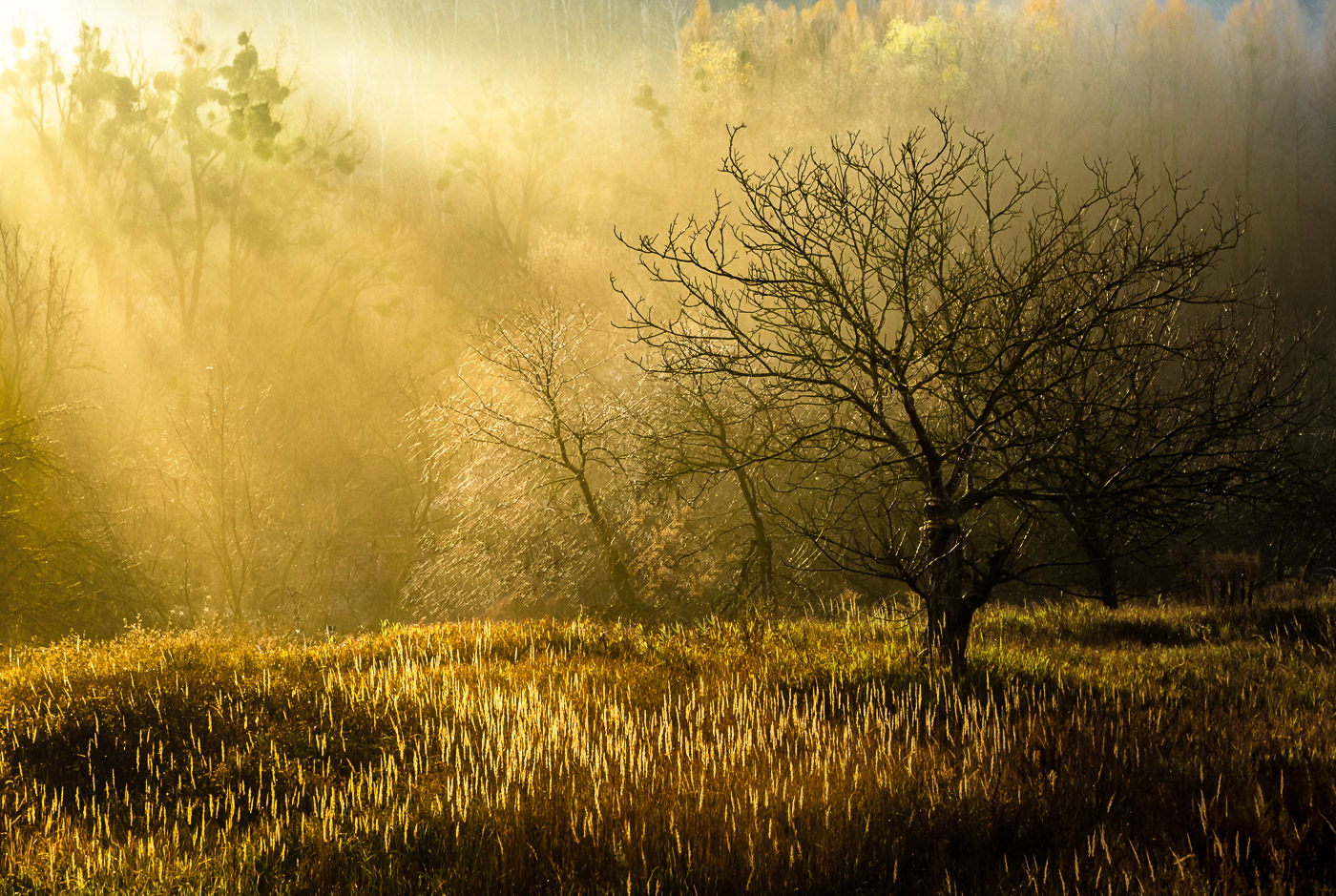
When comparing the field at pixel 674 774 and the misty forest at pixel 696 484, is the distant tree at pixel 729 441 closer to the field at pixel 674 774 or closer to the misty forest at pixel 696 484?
the misty forest at pixel 696 484

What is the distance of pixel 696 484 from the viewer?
2025 cm

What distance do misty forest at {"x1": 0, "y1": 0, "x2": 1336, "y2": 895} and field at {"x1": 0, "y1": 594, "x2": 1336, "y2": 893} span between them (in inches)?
1.6

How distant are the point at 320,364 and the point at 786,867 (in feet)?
144

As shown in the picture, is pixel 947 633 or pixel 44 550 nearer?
pixel 947 633

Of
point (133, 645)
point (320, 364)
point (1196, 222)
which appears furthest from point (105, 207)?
point (1196, 222)

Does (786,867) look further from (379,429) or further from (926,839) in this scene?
(379,429)

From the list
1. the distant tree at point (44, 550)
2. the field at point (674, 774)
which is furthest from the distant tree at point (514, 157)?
the field at point (674, 774)

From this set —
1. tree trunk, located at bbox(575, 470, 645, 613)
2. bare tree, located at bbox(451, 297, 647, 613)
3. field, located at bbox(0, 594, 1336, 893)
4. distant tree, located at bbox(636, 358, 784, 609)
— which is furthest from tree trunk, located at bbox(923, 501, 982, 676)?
tree trunk, located at bbox(575, 470, 645, 613)

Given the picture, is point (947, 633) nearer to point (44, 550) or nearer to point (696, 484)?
point (696, 484)

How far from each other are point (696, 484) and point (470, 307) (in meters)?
29.8

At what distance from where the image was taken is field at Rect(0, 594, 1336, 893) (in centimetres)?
360

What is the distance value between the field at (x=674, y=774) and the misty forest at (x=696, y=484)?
0.14 ft

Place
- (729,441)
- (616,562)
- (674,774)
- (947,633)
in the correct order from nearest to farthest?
(674,774)
(947,633)
(616,562)
(729,441)

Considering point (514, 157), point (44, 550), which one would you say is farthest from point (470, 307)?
point (44, 550)
